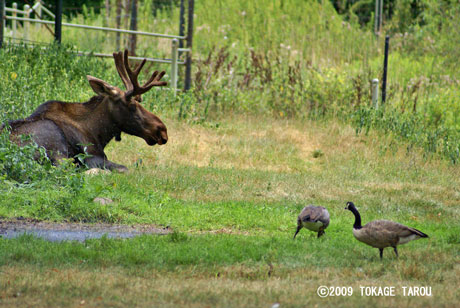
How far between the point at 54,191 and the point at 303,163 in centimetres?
604

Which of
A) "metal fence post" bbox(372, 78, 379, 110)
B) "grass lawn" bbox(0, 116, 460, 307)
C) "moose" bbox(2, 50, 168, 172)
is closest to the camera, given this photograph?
"grass lawn" bbox(0, 116, 460, 307)

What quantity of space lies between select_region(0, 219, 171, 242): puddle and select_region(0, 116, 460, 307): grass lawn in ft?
0.74

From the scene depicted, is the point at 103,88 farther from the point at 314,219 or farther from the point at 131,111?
the point at 314,219

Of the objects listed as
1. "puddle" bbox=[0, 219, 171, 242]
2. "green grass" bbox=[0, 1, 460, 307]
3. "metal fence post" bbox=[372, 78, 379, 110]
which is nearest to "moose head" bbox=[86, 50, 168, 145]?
"green grass" bbox=[0, 1, 460, 307]

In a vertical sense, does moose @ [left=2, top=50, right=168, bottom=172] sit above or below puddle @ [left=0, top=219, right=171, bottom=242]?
above

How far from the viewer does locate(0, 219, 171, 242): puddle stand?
26.7 ft

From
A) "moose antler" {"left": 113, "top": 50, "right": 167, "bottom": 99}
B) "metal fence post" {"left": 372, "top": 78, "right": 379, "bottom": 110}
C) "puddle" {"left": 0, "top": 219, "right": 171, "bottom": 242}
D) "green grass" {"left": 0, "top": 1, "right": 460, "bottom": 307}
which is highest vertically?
"moose antler" {"left": 113, "top": 50, "right": 167, "bottom": 99}

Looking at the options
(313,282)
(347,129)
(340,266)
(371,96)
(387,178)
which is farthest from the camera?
(371,96)

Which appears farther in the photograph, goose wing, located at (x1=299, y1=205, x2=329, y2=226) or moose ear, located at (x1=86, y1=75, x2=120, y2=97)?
moose ear, located at (x1=86, y1=75, x2=120, y2=97)

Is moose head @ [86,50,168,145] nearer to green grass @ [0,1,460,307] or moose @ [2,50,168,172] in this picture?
moose @ [2,50,168,172]

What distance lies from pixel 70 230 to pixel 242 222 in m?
2.09

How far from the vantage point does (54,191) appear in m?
9.62

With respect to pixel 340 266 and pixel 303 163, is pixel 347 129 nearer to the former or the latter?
pixel 303 163

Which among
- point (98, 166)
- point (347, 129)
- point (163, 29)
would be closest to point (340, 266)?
point (98, 166)
